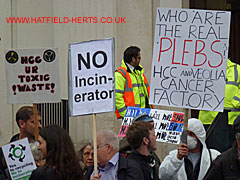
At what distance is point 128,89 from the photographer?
10.7 m

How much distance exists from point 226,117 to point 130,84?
1.35 metres

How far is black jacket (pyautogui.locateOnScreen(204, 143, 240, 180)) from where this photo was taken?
6.53m

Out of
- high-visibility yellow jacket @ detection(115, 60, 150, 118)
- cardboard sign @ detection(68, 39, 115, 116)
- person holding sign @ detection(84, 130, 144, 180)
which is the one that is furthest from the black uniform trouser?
person holding sign @ detection(84, 130, 144, 180)

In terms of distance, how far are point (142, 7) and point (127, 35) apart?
1.71ft

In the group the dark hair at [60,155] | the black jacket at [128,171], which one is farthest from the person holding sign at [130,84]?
the dark hair at [60,155]

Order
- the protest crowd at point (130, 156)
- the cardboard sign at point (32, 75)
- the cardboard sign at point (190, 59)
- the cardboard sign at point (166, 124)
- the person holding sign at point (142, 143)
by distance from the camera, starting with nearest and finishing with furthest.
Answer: the protest crowd at point (130, 156) → the person holding sign at point (142, 143) → the cardboard sign at point (190, 59) → the cardboard sign at point (32, 75) → the cardboard sign at point (166, 124)

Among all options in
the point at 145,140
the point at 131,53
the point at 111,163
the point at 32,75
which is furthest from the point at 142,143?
the point at 131,53

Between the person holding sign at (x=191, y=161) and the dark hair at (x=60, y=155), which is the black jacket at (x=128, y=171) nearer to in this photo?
the dark hair at (x=60, y=155)

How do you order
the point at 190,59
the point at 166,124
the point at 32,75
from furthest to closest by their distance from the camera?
1. the point at 166,124
2. the point at 32,75
3. the point at 190,59

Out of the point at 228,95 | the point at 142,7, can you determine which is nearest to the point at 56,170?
the point at 228,95

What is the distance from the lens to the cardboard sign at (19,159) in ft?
26.3

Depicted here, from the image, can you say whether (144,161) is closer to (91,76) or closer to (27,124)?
(91,76)

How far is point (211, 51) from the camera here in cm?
809

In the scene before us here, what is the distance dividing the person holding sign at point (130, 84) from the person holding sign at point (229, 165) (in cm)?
403
